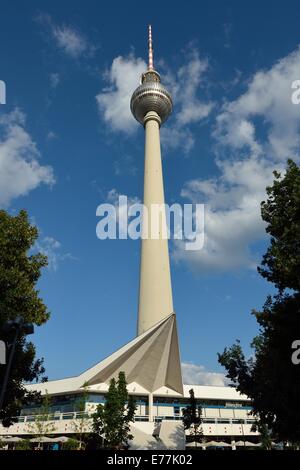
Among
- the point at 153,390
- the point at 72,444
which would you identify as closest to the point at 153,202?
the point at 153,390

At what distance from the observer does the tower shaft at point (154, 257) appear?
6819cm

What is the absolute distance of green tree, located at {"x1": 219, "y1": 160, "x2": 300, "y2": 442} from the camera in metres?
19.0

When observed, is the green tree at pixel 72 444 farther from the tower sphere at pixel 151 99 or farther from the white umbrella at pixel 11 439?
the tower sphere at pixel 151 99

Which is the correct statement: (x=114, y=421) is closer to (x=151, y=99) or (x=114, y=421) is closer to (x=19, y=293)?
(x=19, y=293)

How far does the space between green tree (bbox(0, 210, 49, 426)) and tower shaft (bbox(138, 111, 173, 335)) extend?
42090 millimetres

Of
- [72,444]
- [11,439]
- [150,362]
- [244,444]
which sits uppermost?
[150,362]

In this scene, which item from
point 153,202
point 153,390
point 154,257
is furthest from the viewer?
point 153,202

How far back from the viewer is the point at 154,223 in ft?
Result: 252

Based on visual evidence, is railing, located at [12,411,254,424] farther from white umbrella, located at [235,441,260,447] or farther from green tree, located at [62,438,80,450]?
green tree, located at [62,438,80,450]

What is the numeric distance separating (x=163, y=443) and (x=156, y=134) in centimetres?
6093

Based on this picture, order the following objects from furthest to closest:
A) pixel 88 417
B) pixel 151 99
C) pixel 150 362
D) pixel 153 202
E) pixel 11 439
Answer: pixel 151 99 < pixel 153 202 < pixel 150 362 < pixel 11 439 < pixel 88 417

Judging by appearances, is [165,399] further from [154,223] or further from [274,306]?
[274,306]

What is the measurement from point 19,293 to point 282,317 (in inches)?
532

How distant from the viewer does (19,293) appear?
2166 cm
